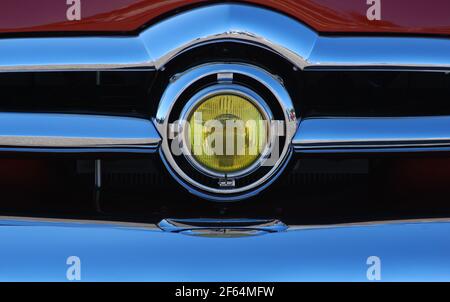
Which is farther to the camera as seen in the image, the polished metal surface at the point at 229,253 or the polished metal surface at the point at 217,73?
the polished metal surface at the point at 217,73

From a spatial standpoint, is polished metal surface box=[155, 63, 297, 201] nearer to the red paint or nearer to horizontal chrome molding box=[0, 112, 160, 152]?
horizontal chrome molding box=[0, 112, 160, 152]

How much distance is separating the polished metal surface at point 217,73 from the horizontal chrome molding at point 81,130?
37 mm

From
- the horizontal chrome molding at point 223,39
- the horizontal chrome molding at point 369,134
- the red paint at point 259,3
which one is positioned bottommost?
the horizontal chrome molding at point 369,134

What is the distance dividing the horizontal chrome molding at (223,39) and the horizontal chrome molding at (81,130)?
0.40ft

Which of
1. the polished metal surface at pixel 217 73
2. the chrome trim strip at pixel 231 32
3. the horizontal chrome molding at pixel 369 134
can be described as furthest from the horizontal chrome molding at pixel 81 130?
the horizontal chrome molding at pixel 369 134

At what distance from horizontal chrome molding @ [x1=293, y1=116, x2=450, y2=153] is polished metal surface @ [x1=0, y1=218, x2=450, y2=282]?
0.66 ft

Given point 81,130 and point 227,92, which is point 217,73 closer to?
point 227,92

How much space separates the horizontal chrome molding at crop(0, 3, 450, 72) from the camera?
1742 millimetres

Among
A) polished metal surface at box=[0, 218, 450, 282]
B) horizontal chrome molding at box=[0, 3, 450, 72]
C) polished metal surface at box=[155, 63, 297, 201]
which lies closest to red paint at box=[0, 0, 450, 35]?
horizontal chrome molding at box=[0, 3, 450, 72]

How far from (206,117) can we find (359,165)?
1.84 feet

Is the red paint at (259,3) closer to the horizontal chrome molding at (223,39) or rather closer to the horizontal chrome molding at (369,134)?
the horizontal chrome molding at (223,39)

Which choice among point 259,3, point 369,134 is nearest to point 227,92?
point 259,3

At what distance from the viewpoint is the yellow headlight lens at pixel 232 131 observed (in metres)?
1.74

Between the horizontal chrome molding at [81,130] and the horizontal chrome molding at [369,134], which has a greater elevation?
the horizontal chrome molding at [81,130]
